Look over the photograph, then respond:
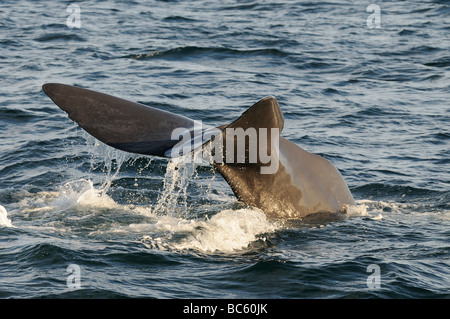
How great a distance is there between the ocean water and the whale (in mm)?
244

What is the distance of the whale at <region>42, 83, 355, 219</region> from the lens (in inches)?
252

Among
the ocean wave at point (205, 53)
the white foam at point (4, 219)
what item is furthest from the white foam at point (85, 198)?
the ocean wave at point (205, 53)

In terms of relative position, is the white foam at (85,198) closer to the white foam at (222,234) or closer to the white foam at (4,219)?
the white foam at (4,219)

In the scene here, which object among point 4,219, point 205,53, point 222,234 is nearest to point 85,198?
point 4,219

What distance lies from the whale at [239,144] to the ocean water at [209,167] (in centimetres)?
24

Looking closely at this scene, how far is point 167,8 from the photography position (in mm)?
22938

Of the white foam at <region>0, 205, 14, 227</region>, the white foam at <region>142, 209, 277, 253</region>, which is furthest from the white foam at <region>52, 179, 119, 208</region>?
the white foam at <region>142, 209, 277, 253</region>

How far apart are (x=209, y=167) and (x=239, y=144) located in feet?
14.7

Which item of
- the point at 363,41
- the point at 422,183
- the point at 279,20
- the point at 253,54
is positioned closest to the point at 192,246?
the point at 422,183

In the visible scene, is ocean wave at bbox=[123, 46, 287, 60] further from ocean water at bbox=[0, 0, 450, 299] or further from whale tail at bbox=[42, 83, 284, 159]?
whale tail at bbox=[42, 83, 284, 159]

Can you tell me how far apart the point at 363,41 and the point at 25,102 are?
8558mm

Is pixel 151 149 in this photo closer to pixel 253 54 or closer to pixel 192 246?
pixel 192 246

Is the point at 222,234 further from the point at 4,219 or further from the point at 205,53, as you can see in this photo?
the point at 205,53

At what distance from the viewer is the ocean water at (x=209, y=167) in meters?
6.77
